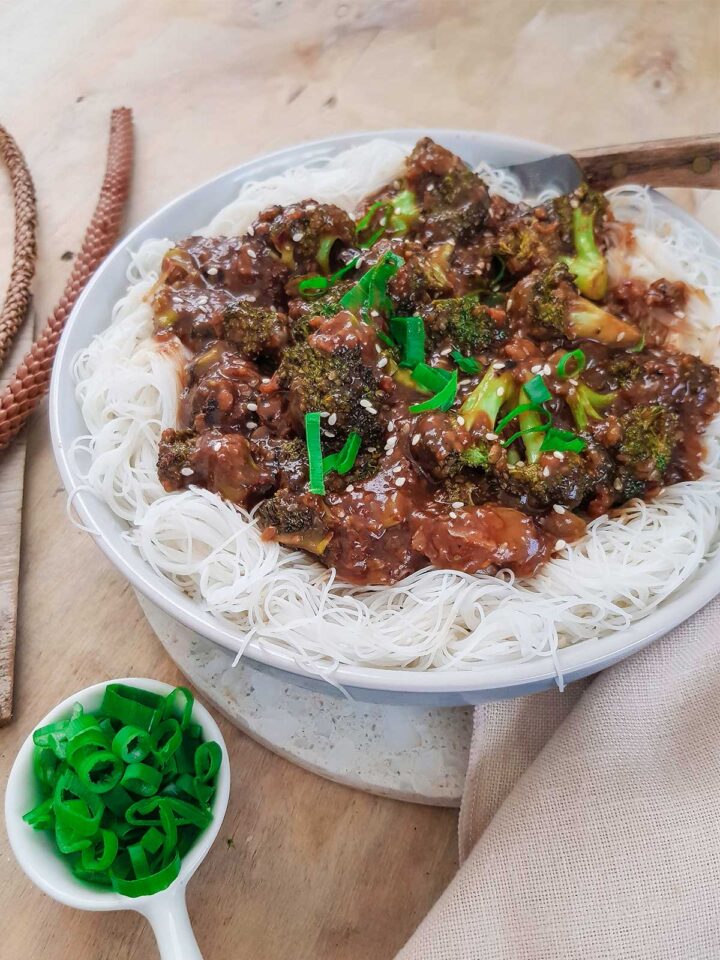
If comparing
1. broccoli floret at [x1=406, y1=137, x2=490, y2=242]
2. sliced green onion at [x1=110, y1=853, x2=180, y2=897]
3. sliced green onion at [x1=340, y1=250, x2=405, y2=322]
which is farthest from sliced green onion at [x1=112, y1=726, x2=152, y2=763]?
broccoli floret at [x1=406, y1=137, x2=490, y2=242]

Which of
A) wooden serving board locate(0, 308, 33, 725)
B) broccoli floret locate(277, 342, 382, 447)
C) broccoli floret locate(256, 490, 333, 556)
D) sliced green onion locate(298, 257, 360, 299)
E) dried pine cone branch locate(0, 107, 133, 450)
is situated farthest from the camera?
dried pine cone branch locate(0, 107, 133, 450)

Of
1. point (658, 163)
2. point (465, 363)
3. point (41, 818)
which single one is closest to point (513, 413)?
point (465, 363)

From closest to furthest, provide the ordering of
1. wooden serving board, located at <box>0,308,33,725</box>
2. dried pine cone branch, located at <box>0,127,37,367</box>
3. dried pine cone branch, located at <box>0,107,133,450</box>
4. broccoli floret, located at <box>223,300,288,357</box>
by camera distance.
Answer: wooden serving board, located at <box>0,308,33,725</box> → broccoli floret, located at <box>223,300,288,357</box> → dried pine cone branch, located at <box>0,107,133,450</box> → dried pine cone branch, located at <box>0,127,37,367</box>

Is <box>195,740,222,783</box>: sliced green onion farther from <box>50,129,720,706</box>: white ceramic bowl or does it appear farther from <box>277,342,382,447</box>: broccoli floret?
<box>277,342,382,447</box>: broccoli floret

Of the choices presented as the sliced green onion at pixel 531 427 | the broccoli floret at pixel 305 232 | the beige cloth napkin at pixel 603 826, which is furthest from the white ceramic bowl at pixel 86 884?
the broccoli floret at pixel 305 232

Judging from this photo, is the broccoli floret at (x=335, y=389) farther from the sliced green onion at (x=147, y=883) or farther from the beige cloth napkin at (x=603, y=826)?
the sliced green onion at (x=147, y=883)

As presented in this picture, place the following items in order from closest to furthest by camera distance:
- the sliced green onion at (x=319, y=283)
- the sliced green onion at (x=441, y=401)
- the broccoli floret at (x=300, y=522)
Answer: the broccoli floret at (x=300, y=522) → the sliced green onion at (x=441, y=401) → the sliced green onion at (x=319, y=283)
